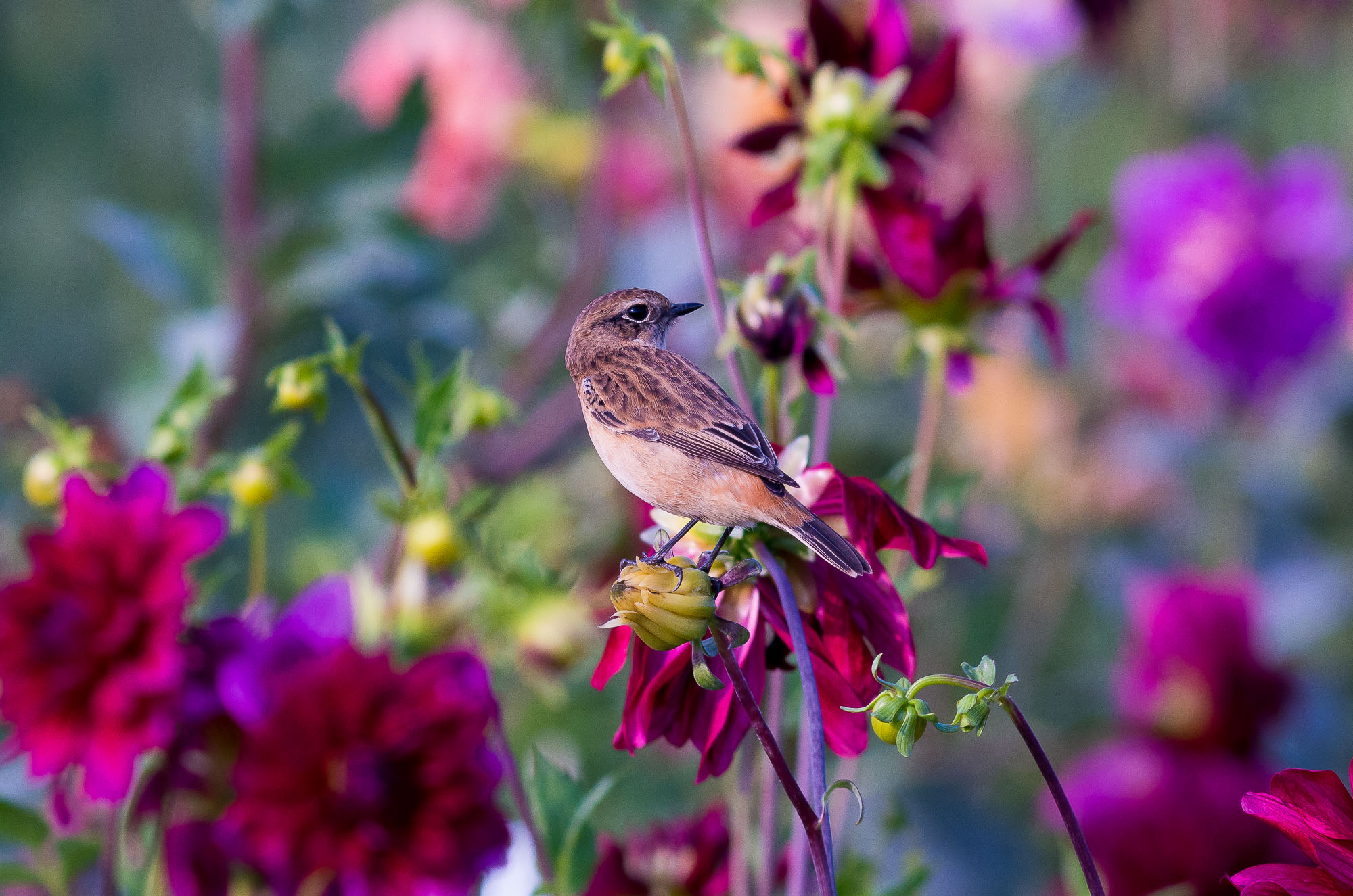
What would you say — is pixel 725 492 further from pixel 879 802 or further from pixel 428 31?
pixel 428 31

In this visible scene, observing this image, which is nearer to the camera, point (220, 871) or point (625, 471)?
point (625, 471)

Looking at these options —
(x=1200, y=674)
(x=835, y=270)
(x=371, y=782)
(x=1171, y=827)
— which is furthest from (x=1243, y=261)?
(x=371, y=782)

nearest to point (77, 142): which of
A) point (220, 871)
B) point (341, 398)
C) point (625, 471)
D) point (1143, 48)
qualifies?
point (341, 398)

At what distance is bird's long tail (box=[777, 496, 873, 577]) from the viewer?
0.19m

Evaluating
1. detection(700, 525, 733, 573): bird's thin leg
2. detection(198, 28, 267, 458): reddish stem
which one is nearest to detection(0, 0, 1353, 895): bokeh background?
detection(198, 28, 267, 458): reddish stem

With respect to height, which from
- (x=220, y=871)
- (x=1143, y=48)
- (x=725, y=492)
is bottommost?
(x=1143, y=48)

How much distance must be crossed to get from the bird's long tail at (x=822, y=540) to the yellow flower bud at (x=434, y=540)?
117 mm

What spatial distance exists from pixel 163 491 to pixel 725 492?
17cm

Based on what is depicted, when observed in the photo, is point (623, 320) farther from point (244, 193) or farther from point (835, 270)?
point (244, 193)

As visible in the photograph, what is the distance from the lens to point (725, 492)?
0.20 m

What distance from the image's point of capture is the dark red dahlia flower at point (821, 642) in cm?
22

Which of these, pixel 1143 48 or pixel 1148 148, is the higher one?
pixel 1143 48

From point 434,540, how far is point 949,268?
15 centimetres

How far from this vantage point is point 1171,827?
43 cm
